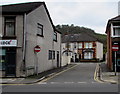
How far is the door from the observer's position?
57.2 ft

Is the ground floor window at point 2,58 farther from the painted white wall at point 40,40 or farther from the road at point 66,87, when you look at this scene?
the road at point 66,87

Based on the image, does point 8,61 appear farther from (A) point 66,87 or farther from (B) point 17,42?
(A) point 66,87

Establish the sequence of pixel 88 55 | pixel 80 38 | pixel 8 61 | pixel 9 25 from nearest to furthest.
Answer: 1. pixel 8 61
2. pixel 9 25
3. pixel 88 55
4. pixel 80 38

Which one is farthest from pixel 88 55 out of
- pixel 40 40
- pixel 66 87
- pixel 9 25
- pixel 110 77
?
pixel 66 87

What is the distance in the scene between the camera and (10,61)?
57.6ft

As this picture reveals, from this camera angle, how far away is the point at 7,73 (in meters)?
17.4

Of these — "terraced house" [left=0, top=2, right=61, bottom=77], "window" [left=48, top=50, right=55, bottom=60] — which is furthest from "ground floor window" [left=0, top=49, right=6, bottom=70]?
"window" [left=48, top=50, right=55, bottom=60]

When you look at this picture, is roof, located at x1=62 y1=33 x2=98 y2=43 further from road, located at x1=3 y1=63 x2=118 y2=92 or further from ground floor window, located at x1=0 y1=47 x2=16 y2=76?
road, located at x1=3 y1=63 x2=118 y2=92

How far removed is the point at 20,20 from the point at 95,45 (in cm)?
4616

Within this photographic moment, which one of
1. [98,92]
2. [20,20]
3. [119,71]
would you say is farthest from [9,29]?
[119,71]

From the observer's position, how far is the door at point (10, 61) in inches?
687

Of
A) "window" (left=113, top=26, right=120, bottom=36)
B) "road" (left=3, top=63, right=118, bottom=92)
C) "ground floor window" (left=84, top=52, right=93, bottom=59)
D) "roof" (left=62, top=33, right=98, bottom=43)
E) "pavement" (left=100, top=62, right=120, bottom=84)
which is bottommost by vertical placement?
"pavement" (left=100, top=62, right=120, bottom=84)

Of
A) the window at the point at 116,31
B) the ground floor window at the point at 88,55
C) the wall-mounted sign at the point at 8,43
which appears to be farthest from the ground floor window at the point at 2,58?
the ground floor window at the point at 88,55

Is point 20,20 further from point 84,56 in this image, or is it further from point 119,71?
point 84,56
